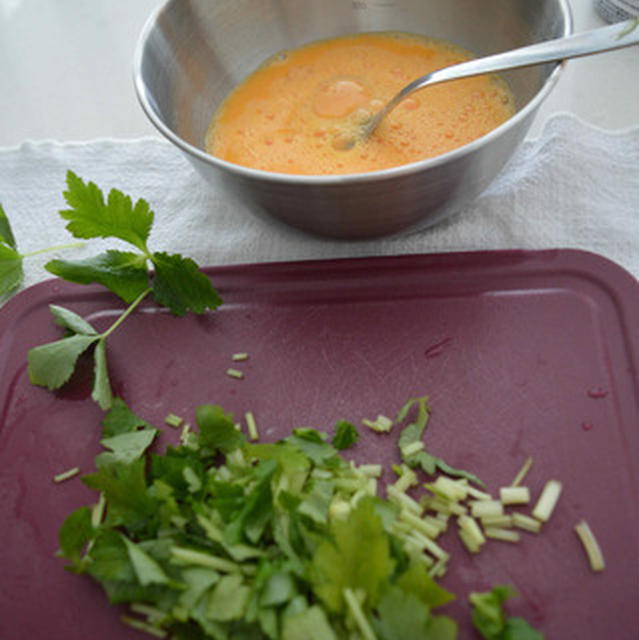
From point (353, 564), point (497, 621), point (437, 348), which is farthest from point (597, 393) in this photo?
point (353, 564)

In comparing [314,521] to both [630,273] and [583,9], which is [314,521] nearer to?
[630,273]

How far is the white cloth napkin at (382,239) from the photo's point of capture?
59.8 inches

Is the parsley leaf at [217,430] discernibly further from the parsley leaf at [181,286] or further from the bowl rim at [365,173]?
the bowl rim at [365,173]

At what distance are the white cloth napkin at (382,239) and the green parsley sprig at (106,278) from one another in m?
0.18

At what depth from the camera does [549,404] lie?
1.25 meters

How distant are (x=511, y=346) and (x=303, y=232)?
1.53ft

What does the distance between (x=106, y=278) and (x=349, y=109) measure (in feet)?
2.12

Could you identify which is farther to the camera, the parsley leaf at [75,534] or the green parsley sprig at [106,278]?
the green parsley sprig at [106,278]

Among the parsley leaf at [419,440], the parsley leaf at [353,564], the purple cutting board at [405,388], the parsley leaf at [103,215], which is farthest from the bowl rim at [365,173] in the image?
the parsley leaf at [353,564]

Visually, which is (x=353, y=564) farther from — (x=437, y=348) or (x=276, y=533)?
(x=437, y=348)

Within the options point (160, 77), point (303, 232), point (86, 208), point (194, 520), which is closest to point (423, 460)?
point (194, 520)

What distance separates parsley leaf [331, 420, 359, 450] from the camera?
4.02 feet

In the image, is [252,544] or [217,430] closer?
[252,544]

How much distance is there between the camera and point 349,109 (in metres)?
1.61
